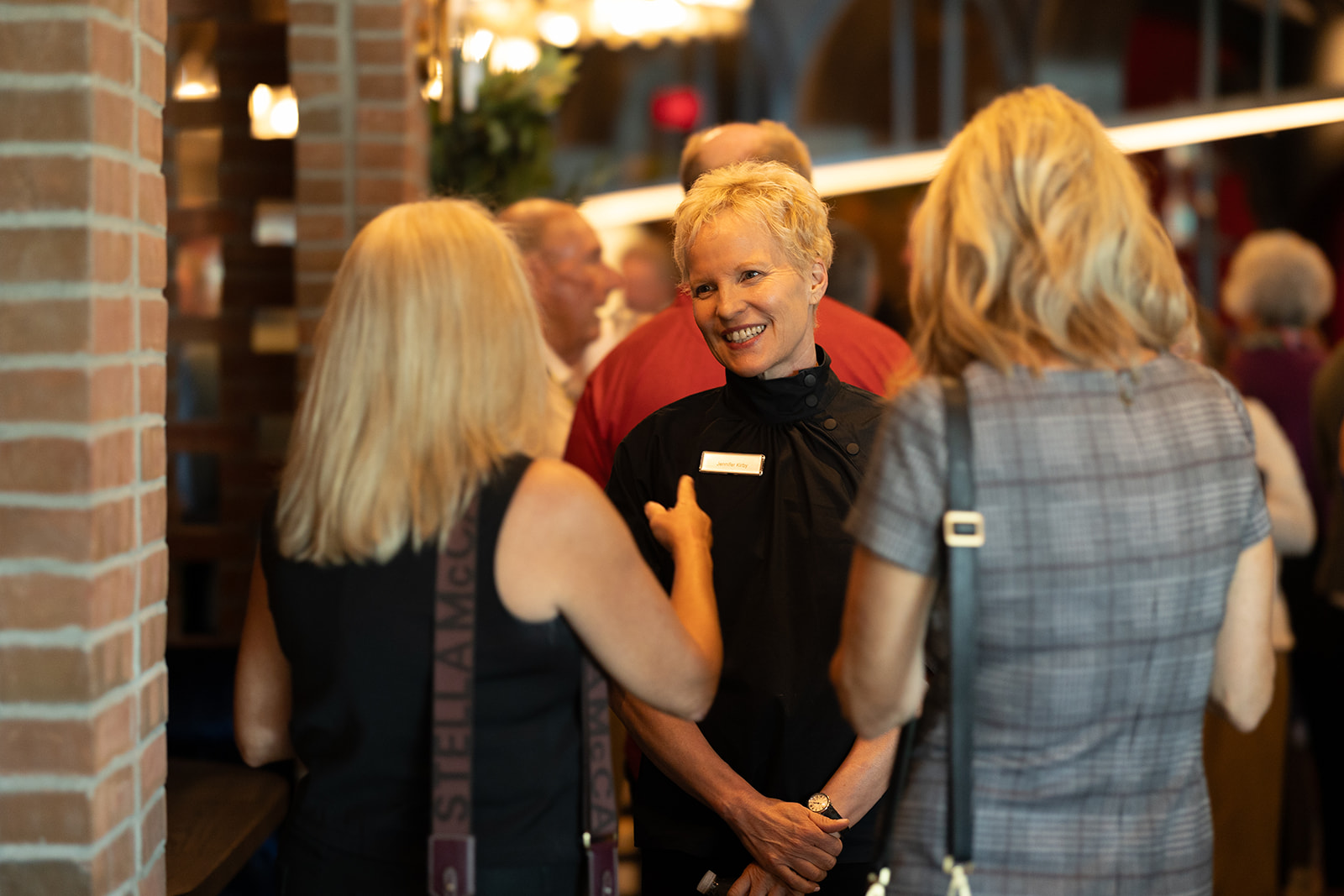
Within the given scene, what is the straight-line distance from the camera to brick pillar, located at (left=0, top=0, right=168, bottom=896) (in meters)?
1.38

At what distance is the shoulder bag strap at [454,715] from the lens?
4.53 ft

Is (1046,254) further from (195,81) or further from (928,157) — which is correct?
(928,157)

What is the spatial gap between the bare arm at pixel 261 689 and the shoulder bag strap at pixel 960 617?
2.69 ft

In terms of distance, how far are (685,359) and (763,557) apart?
56 cm

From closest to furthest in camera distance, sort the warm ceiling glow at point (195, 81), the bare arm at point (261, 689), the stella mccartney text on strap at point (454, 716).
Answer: the stella mccartney text on strap at point (454, 716) → the bare arm at point (261, 689) → the warm ceiling glow at point (195, 81)

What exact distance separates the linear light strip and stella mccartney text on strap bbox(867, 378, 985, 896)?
257cm

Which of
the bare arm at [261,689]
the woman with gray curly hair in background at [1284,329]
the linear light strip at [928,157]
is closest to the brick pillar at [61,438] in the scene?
the bare arm at [261,689]

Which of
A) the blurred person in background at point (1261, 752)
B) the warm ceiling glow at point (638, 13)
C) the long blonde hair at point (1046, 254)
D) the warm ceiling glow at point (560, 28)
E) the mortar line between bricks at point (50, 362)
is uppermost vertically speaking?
the warm ceiling glow at point (638, 13)

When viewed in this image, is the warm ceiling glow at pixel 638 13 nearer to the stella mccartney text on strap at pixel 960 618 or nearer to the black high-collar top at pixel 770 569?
the black high-collar top at pixel 770 569

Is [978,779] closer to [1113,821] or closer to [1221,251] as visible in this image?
[1113,821]

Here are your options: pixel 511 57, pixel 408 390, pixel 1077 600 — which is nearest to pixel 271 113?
pixel 511 57

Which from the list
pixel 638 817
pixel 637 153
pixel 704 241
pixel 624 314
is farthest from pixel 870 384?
pixel 637 153

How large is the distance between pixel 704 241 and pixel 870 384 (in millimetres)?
499

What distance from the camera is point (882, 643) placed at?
1.34 metres
